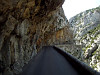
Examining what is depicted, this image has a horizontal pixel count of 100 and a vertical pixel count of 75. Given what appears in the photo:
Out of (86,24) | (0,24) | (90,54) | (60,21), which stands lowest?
(90,54)

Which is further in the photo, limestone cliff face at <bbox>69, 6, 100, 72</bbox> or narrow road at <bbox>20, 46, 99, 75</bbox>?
limestone cliff face at <bbox>69, 6, 100, 72</bbox>

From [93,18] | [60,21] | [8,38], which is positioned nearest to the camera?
[8,38]

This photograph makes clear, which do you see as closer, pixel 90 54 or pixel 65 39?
pixel 65 39

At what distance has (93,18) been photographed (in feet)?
307

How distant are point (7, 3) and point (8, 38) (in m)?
1.96

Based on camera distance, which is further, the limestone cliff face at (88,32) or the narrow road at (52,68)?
the limestone cliff face at (88,32)

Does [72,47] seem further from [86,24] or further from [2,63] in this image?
[86,24]

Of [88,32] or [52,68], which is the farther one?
[88,32]

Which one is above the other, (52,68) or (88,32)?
(88,32)

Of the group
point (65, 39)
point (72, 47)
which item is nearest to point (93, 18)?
point (65, 39)

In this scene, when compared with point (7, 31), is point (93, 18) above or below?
above

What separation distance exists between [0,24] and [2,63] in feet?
5.88

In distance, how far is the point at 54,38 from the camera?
3484 centimetres

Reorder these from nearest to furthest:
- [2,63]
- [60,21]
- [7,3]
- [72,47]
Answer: [7,3] → [2,63] → [72,47] → [60,21]
